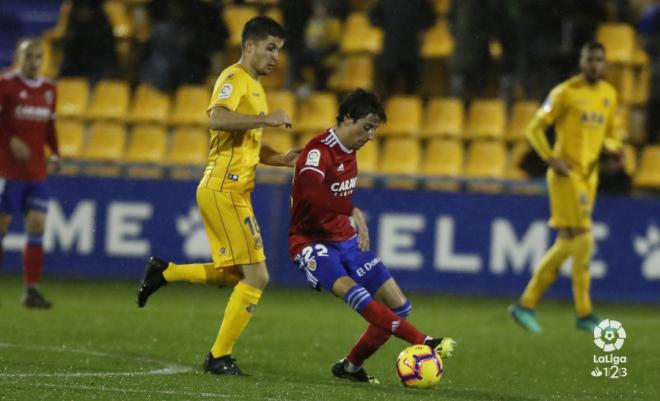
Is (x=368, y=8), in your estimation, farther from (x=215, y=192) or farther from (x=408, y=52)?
(x=215, y=192)

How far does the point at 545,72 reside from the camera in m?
16.1

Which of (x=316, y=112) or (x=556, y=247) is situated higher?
(x=316, y=112)

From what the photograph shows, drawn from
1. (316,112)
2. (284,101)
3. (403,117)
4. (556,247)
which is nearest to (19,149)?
(556,247)

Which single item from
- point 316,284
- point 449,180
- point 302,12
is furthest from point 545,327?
point 302,12

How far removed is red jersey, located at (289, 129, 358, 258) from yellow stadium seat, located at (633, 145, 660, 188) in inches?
322

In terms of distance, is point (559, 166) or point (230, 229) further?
point (559, 166)

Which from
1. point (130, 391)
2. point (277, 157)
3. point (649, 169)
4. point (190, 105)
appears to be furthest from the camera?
point (190, 105)

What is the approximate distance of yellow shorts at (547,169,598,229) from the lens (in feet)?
37.5

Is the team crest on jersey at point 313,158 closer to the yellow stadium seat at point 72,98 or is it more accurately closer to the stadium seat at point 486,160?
the stadium seat at point 486,160

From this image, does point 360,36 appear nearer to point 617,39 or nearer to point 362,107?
point 617,39

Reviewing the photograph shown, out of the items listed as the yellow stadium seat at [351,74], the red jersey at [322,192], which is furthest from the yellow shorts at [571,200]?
the yellow stadium seat at [351,74]

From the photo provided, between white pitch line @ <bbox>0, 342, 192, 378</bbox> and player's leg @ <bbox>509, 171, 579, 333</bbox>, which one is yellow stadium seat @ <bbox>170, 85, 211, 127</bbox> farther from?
white pitch line @ <bbox>0, 342, 192, 378</bbox>

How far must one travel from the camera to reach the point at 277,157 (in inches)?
325

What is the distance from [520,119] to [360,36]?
2.50 metres
